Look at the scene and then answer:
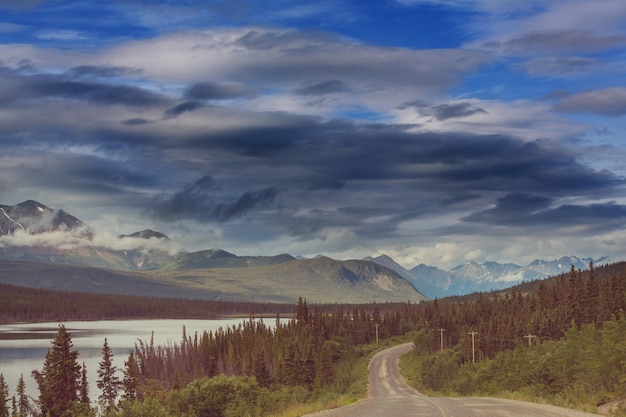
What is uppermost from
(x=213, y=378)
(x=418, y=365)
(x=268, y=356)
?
(x=213, y=378)

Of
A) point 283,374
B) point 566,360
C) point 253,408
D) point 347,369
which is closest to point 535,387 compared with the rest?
point 566,360

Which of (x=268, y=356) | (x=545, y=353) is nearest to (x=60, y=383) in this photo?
(x=545, y=353)

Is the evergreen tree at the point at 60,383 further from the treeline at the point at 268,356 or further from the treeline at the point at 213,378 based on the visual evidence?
the treeline at the point at 268,356

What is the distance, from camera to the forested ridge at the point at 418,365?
56.3 m

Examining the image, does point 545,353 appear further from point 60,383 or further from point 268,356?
point 268,356

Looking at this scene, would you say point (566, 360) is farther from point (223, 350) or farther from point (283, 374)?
point (223, 350)

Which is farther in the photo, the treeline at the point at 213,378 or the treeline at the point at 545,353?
the treeline at the point at 545,353

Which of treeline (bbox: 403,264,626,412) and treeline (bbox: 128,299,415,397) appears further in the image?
treeline (bbox: 128,299,415,397)

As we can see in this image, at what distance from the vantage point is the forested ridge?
185 feet

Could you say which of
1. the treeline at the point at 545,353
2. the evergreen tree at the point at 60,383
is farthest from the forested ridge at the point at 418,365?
the evergreen tree at the point at 60,383

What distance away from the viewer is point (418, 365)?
150625 millimetres

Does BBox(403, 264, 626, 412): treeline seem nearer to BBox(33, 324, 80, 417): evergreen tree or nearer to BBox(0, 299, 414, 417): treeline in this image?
BBox(0, 299, 414, 417): treeline

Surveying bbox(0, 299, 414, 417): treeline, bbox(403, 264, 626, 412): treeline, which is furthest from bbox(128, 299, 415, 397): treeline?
bbox(403, 264, 626, 412): treeline

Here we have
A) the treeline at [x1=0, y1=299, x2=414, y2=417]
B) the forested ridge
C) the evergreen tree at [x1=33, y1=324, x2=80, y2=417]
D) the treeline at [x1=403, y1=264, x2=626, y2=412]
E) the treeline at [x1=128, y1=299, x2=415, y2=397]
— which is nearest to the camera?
the treeline at [x1=0, y1=299, x2=414, y2=417]
